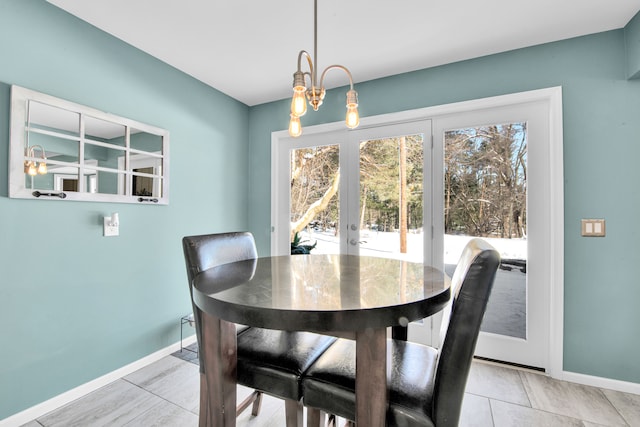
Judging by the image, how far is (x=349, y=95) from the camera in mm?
1430

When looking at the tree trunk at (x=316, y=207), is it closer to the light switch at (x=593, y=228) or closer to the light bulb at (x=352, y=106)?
the light bulb at (x=352, y=106)

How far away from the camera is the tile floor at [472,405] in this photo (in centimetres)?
164

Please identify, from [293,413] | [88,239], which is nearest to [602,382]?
[293,413]

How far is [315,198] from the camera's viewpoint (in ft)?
9.82

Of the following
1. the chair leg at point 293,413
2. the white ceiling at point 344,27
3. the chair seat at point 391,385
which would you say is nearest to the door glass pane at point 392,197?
the white ceiling at point 344,27

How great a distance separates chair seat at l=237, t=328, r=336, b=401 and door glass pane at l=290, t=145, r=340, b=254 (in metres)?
1.66

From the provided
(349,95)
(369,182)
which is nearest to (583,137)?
(369,182)

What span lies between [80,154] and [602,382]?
3712mm

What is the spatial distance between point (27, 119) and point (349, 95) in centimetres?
179

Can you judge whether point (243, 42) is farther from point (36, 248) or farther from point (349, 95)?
point (36, 248)

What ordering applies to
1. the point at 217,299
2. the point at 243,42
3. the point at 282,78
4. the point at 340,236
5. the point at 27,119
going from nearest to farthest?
the point at 217,299, the point at 27,119, the point at 243,42, the point at 282,78, the point at 340,236

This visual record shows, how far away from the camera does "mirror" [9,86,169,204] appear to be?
1.62m

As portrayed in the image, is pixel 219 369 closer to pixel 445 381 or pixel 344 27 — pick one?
pixel 445 381

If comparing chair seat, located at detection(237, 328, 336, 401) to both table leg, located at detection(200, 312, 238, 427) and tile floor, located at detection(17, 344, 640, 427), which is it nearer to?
table leg, located at detection(200, 312, 238, 427)
